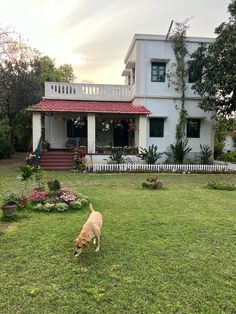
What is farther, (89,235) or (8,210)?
(8,210)

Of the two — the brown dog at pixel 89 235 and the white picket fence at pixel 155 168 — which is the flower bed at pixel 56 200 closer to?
the brown dog at pixel 89 235

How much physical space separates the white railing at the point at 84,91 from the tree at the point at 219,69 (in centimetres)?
504

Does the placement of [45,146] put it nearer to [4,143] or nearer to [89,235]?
[4,143]

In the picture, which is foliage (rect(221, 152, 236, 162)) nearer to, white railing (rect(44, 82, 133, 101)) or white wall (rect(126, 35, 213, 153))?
white wall (rect(126, 35, 213, 153))

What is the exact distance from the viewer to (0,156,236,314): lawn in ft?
10.9

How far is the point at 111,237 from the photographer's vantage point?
17.6 ft

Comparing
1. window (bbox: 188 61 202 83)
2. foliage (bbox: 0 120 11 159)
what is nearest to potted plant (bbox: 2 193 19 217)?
window (bbox: 188 61 202 83)

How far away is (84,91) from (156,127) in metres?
5.50

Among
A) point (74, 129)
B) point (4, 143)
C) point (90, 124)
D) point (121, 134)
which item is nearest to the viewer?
point (90, 124)

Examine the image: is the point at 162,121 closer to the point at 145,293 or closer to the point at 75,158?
the point at 75,158

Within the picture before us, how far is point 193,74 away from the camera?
17797 mm

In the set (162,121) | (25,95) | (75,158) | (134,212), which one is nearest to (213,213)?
(134,212)

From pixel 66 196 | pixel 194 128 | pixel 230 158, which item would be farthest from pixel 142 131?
pixel 66 196

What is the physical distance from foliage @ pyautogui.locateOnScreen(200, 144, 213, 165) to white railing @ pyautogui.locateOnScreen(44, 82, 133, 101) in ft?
19.7
